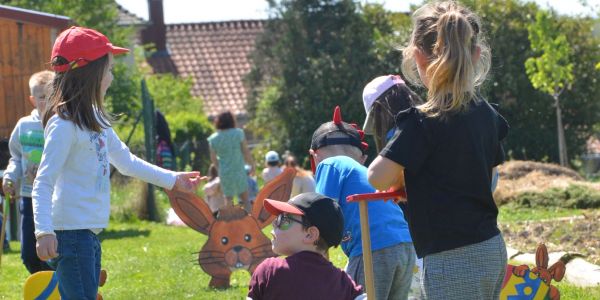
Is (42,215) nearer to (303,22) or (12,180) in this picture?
(12,180)

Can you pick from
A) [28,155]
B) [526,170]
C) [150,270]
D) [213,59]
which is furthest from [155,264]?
[213,59]

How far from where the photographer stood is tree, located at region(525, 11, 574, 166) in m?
22.2

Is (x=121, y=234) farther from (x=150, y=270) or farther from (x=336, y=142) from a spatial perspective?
(x=336, y=142)

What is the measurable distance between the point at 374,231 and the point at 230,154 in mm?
8408

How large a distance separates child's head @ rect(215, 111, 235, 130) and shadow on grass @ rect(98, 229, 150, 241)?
1588mm

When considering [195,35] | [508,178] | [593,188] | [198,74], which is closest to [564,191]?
[593,188]

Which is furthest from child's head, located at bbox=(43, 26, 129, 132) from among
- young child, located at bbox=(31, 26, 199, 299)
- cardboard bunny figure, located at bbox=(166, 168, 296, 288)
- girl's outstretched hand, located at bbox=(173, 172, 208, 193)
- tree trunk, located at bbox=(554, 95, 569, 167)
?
tree trunk, located at bbox=(554, 95, 569, 167)

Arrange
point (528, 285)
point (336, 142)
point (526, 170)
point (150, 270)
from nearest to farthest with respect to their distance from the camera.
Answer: point (336, 142) → point (528, 285) → point (150, 270) → point (526, 170)

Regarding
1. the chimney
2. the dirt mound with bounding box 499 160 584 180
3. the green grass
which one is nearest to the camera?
the green grass

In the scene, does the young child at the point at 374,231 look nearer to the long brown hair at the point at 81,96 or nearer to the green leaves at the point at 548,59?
the long brown hair at the point at 81,96

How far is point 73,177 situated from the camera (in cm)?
501

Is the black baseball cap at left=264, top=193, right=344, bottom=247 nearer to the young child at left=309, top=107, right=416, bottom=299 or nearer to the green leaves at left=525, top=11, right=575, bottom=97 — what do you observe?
the young child at left=309, top=107, right=416, bottom=299

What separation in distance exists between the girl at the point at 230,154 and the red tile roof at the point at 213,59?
21165 mm

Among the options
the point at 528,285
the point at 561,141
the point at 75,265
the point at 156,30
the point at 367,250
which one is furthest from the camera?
the point at 156,30
